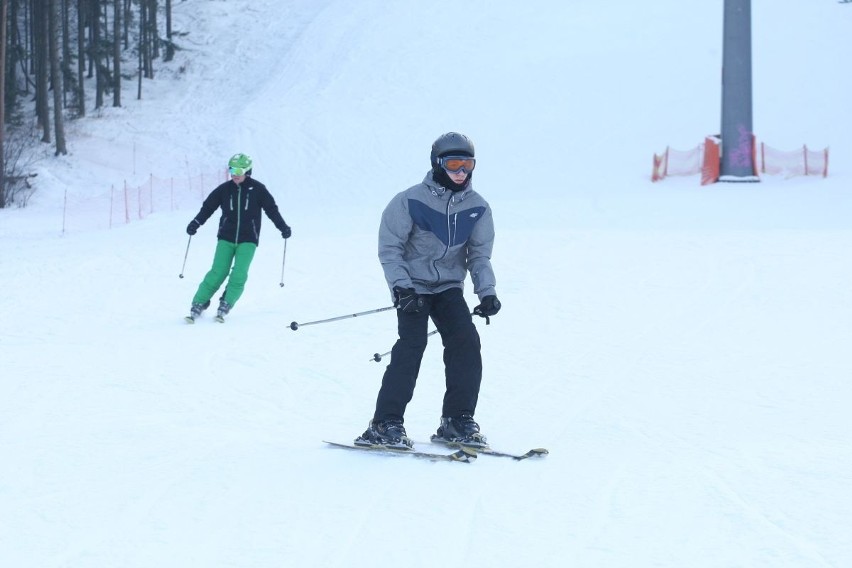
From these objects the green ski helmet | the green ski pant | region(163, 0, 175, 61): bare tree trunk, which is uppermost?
region(163, 0, 175, 61): bare tree trunk

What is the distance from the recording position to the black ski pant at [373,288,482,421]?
5.47 meters

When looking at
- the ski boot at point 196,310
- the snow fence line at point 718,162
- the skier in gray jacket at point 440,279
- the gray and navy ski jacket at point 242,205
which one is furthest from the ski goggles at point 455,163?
the snow fence line at point 718,162

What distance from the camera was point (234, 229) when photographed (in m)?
10.6

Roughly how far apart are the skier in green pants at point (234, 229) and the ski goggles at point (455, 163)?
5.37 metres

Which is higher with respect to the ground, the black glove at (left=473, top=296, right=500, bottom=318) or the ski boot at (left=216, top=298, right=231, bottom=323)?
the black glove at (left=473, top=296, right=500, bottom=318)

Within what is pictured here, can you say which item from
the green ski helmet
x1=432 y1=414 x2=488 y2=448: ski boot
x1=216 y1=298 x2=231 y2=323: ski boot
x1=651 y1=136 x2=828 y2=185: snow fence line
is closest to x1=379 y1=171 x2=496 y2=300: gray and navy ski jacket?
x1=432 y1=414 x2=488 y2=448: ski boot

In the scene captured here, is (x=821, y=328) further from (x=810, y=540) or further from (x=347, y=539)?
(x=347, y=539)

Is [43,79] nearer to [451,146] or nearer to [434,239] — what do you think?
[434,239]

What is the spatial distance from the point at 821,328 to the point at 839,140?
62.5 ft

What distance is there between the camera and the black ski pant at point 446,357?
18.0ft

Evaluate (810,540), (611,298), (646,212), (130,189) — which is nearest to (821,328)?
(611,298)

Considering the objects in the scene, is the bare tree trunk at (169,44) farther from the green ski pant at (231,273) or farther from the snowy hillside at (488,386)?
the green ski pant at (231,273)

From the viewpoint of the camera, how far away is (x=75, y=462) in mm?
5375

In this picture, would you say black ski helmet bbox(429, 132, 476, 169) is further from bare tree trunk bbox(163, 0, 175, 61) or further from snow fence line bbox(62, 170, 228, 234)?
bare tree trunk bbox(163, 0, 175, 61)
